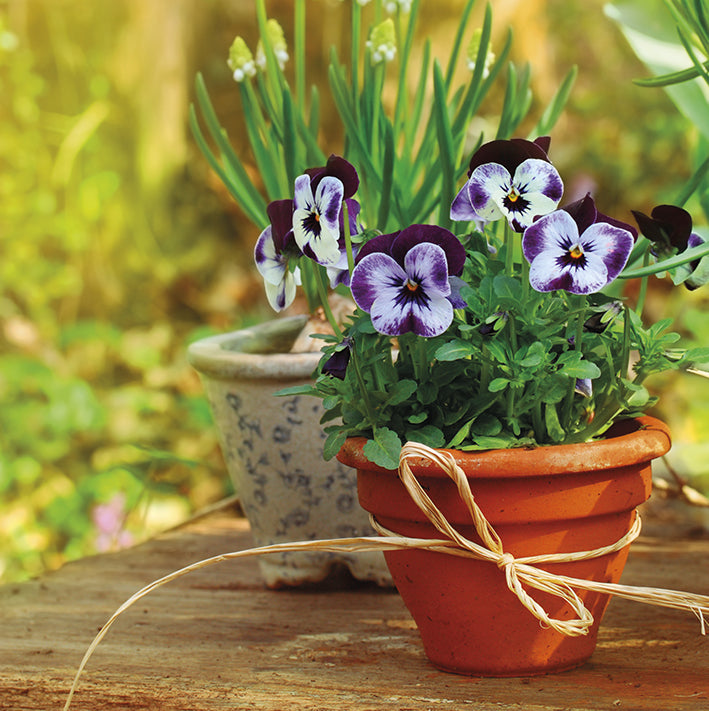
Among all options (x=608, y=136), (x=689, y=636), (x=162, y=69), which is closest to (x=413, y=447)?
(x=689, y=636)

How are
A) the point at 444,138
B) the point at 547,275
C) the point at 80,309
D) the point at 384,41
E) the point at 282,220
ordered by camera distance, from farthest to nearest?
the point at 80,309
the point at 384,41
the point at 444,138
the point at 282,220
the point at 547,275

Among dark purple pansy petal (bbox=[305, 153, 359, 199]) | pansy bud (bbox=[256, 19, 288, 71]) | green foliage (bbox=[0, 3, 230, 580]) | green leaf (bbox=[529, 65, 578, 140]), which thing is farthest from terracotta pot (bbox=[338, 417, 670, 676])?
green foliage (bbox=[0, 3, 230, 580])

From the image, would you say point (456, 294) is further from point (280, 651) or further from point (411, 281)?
point (280, 651)

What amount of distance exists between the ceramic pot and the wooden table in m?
0.04

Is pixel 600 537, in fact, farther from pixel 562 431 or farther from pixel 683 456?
pixel 683 456

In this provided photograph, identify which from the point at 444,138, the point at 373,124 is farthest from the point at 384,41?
the point at 444,138

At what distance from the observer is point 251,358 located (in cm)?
99

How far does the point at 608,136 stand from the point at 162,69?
165 cm

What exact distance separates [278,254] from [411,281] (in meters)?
0.16

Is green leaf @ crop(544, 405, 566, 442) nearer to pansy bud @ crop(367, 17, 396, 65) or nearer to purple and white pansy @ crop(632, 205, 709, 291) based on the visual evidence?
purple and white pansy @ crop(632, 205, 709, 291)

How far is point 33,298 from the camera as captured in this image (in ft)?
7.95

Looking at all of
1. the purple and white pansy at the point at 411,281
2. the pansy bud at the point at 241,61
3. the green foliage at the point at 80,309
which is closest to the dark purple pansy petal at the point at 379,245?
the purple and white pansy at the point at 411,281

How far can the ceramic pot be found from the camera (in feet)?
3.25

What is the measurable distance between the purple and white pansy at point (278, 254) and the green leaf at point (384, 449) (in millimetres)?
147
